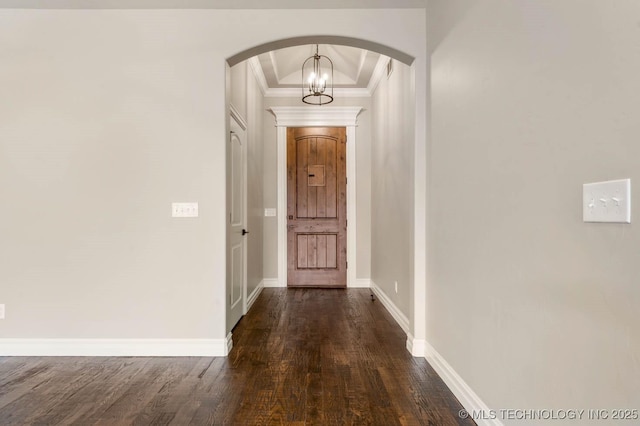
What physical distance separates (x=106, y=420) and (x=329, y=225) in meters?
3.66

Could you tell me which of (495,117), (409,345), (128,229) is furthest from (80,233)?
(495,117)

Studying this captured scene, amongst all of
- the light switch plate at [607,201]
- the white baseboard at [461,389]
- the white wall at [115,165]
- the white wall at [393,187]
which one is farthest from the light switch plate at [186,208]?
the light switch plate at [607,201]

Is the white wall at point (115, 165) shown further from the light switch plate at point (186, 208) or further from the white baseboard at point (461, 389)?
the white baseboard at point (461, 389)

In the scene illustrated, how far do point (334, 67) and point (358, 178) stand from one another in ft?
5.09

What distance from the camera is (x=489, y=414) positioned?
167 centimetres

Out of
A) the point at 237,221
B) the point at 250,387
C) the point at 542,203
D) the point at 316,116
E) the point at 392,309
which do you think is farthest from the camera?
the point at 316,116

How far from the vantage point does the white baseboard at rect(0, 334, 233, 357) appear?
8.75 feet

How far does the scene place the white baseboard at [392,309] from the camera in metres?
3.18

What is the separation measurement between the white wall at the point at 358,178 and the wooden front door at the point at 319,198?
20 centimetres

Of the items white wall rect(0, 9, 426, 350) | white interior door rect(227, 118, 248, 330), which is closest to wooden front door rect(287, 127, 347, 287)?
white interior door rect(227, 118, 248, 330)

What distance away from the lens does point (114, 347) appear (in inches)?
105

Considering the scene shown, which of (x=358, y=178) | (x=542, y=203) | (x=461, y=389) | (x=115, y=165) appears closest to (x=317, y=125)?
(x=358, y=178)

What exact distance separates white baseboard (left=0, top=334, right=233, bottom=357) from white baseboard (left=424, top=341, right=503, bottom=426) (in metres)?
1.51

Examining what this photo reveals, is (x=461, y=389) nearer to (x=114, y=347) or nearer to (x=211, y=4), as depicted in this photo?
(x=114, y=347)
